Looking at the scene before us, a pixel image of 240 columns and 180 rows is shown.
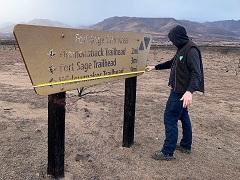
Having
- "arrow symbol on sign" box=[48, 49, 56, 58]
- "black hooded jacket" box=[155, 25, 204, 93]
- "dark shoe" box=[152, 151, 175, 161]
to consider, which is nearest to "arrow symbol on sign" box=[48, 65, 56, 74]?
"arrow symbol on sign" box=[48, 49, 56, 58]

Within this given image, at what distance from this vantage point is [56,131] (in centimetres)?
438

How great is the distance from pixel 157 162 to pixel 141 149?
0.48 metres

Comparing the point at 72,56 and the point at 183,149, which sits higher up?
the point at 72,56

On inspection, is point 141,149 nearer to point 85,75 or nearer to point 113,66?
point 113,66

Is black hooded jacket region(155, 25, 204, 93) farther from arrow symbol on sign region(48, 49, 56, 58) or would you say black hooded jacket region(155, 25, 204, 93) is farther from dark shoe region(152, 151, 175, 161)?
arrow symbol on sign region(48, 49, 56, 58)

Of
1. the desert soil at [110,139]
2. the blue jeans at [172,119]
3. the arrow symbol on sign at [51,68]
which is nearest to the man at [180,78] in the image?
the blue jeans at [172,119]

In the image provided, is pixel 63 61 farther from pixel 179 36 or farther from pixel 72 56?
pixel 179 36

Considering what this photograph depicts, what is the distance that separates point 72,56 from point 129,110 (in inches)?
69.4

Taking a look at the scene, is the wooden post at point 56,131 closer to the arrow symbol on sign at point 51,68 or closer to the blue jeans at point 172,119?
the arrow symbol on sign at point 51,68

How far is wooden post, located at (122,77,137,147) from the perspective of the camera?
5.78 meters

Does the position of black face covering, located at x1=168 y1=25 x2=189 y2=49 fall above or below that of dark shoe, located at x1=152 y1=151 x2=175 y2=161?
above

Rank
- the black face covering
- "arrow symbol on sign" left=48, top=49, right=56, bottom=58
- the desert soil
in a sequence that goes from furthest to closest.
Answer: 1. the black face covering
2. the desert soil
3. "arrow symbol on sign" left=48, top=49, right=56, bottom=58

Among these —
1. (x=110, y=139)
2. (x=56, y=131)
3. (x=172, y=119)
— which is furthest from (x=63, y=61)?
(x=110, y=139)

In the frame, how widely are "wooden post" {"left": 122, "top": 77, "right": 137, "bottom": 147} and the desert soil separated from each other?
0.15m
